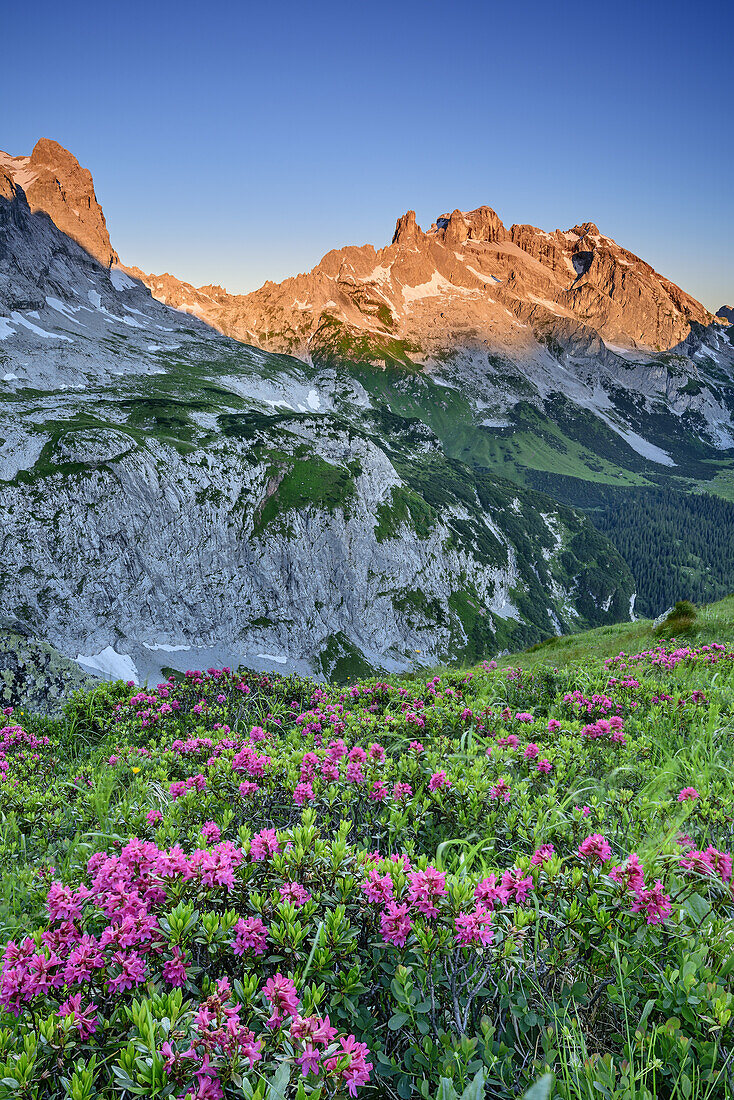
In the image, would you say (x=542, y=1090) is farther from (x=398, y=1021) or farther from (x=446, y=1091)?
(x=398, y=1021)

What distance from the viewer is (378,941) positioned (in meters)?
3.20

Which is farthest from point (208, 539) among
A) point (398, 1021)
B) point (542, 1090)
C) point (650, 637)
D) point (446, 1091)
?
point (542, 1090)

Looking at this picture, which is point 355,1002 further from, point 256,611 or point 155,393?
point 155,393

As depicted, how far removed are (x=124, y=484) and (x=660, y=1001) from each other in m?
138

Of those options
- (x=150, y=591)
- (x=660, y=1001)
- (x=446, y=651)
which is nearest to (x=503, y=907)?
(x=660, y=1001)

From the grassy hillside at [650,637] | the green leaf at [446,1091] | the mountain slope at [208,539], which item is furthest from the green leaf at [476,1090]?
the mountain slope at [208,539]

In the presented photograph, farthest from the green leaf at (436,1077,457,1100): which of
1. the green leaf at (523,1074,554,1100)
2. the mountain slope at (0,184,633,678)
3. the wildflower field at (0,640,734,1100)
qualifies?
the mountain slope at (0,184,633,678)

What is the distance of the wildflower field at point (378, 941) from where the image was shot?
2.37 meters

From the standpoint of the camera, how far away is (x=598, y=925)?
3.15m

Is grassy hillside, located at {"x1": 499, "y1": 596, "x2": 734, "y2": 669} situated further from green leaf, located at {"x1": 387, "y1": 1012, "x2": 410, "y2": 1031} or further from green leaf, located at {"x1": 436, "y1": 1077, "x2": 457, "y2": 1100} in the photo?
green leaf, located at {"x1": 436, "y1": 1077, "x2": 457, "y2": 1100}

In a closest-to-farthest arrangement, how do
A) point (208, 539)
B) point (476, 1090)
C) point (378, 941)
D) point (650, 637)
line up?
point (476, 1090), point (378, 941), point (650, 637), point (208, 539)

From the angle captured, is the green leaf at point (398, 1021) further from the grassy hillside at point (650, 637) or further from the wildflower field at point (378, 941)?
the grassy hillside at point (650, 637)

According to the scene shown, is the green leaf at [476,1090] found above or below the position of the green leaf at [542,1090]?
below

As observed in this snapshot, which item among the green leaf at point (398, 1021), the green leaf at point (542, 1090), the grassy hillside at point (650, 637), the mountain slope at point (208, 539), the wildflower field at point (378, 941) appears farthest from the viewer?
the mountain slope at point (208, 539)
